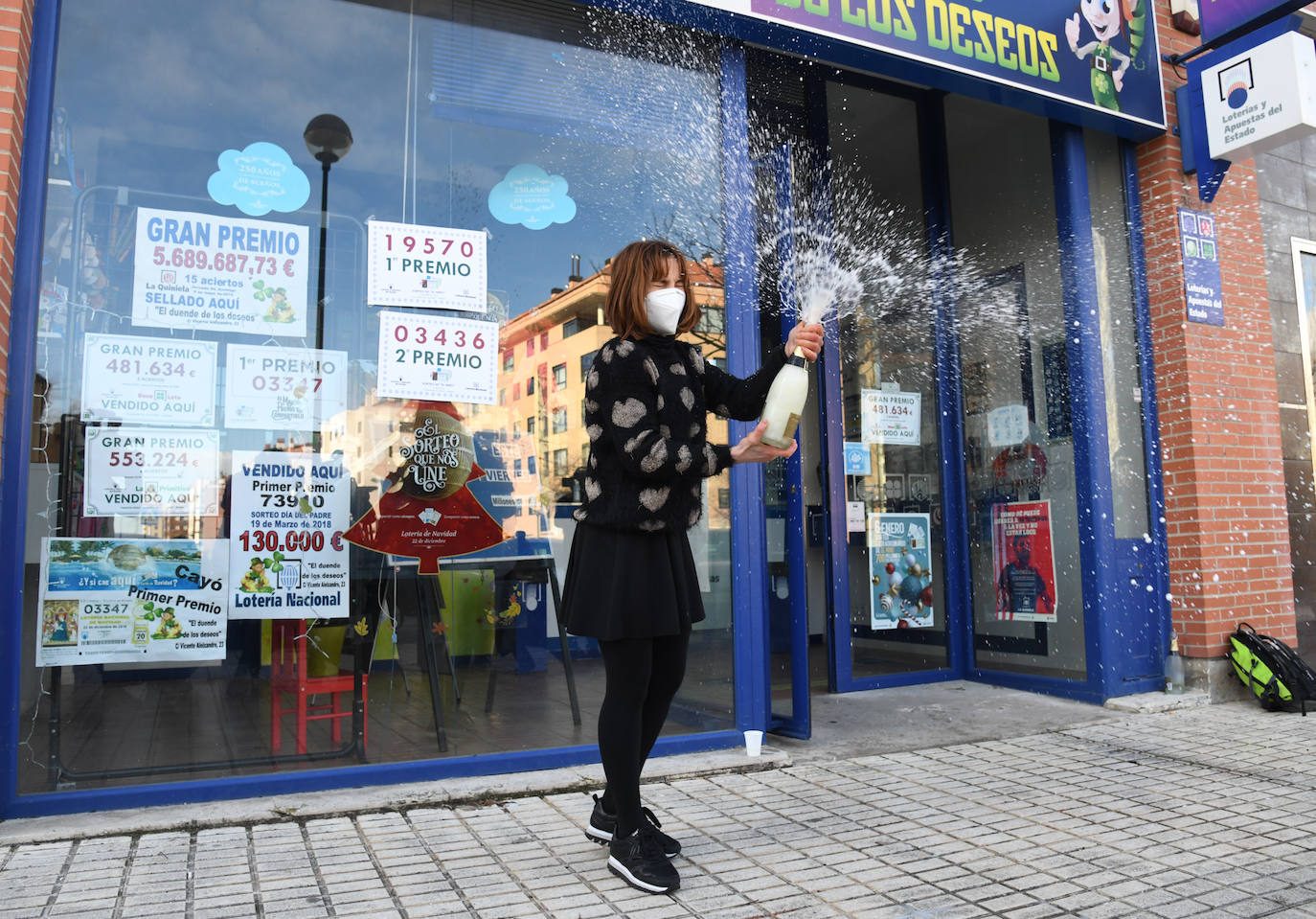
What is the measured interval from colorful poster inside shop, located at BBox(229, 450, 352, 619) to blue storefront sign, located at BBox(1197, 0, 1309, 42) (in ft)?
19.0

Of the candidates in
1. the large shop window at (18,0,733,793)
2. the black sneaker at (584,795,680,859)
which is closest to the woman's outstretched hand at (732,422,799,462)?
the black sneaker at (584,795,680,859)

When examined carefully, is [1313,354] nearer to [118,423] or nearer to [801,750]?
[801,750]

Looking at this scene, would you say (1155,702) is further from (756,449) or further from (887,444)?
(756,449)

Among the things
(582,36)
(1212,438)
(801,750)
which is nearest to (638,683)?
(801,750)

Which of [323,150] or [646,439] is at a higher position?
[323,150]

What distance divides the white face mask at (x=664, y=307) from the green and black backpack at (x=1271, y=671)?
15.0ft

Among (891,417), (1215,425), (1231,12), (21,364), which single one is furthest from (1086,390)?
(21,364)

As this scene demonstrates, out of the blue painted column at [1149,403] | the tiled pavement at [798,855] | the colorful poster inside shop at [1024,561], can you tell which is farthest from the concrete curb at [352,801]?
the blue painted column at [1149,403]

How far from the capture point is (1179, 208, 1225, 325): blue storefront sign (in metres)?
5.81

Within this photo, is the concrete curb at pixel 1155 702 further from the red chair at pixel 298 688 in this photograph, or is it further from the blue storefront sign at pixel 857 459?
the red chair at pixel 298 688

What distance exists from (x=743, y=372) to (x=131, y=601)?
276cm

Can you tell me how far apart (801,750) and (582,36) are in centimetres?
361

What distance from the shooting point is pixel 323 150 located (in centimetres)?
394

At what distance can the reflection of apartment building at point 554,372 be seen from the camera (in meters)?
Answer: 4.18
